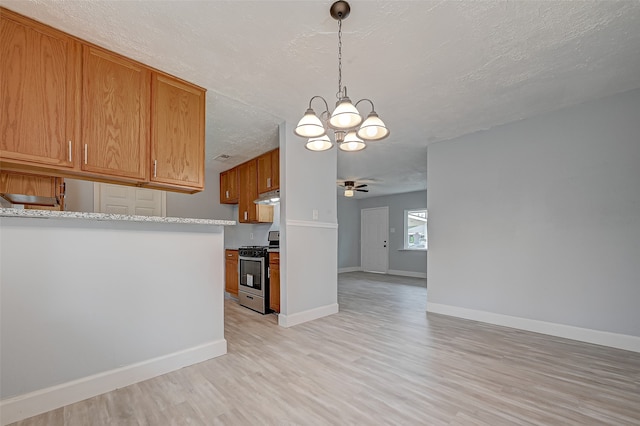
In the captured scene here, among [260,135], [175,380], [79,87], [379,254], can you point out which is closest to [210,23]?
[79,87]

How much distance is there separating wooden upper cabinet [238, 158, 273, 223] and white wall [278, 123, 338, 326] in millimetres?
1339

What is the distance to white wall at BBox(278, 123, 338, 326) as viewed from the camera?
3.42 m

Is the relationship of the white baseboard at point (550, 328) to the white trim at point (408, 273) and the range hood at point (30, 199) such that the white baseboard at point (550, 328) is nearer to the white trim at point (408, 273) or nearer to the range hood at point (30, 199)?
the white trim at point (408, 273)

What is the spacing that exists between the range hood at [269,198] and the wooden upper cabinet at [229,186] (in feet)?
2.57

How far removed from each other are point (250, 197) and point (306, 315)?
2.26 meters

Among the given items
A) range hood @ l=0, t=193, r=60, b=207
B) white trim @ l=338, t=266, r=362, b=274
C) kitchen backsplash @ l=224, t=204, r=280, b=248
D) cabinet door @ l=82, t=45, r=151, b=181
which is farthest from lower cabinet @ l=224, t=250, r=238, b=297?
white trim @ l=338, t=266, r=362, b=274

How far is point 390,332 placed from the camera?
3172mm

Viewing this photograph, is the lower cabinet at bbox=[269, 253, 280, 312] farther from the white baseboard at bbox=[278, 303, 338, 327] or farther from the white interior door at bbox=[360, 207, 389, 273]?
the white interior door at bbox=[360, 207, 389, 273]

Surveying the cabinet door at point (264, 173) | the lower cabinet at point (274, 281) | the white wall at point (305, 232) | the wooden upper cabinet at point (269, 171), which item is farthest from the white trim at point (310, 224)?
the cabinet door at point (264, 173)

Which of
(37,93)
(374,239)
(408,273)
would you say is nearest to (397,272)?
(408,273)

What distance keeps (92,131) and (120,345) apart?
59.6 inches

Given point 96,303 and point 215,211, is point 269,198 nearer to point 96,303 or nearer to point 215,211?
point 215,211

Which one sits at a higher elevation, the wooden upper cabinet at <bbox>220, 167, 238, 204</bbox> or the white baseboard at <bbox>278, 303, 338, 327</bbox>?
the wooden upper cabinet at <bbox>220, 167, 238, 204</bbox>

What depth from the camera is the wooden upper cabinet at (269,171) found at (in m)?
4.29
